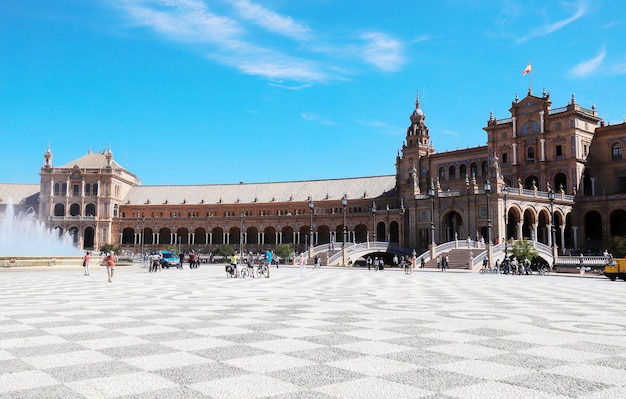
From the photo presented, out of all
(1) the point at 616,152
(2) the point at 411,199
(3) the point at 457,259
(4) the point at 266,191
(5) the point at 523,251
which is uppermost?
(1) the point at 616,152

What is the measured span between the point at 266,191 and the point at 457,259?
206 feet

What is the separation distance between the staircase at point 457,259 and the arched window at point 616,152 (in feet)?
94.9

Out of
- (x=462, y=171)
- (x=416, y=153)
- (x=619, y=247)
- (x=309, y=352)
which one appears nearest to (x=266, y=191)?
(x=416, y=153)

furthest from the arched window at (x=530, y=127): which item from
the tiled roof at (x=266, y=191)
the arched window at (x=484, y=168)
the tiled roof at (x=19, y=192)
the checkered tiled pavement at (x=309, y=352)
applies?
the tiled roof at (x=19, y=192)

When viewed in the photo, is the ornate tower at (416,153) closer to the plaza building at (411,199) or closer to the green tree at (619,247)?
the plaza building at (411,199)

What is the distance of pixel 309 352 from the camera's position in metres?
8.42

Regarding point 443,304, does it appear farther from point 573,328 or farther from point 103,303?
point 103,303

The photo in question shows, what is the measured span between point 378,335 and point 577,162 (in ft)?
224

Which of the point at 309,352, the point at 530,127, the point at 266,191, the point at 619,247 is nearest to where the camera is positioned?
the point at 309,352

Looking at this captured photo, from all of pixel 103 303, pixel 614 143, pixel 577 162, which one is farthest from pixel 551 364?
pixel 614 143

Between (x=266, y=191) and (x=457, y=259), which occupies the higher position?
(x=266, y=191)

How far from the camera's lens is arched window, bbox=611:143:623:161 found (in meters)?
71.9

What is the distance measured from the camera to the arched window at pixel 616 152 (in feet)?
236

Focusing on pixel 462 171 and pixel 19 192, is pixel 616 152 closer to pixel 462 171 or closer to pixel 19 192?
pixel 462 171
